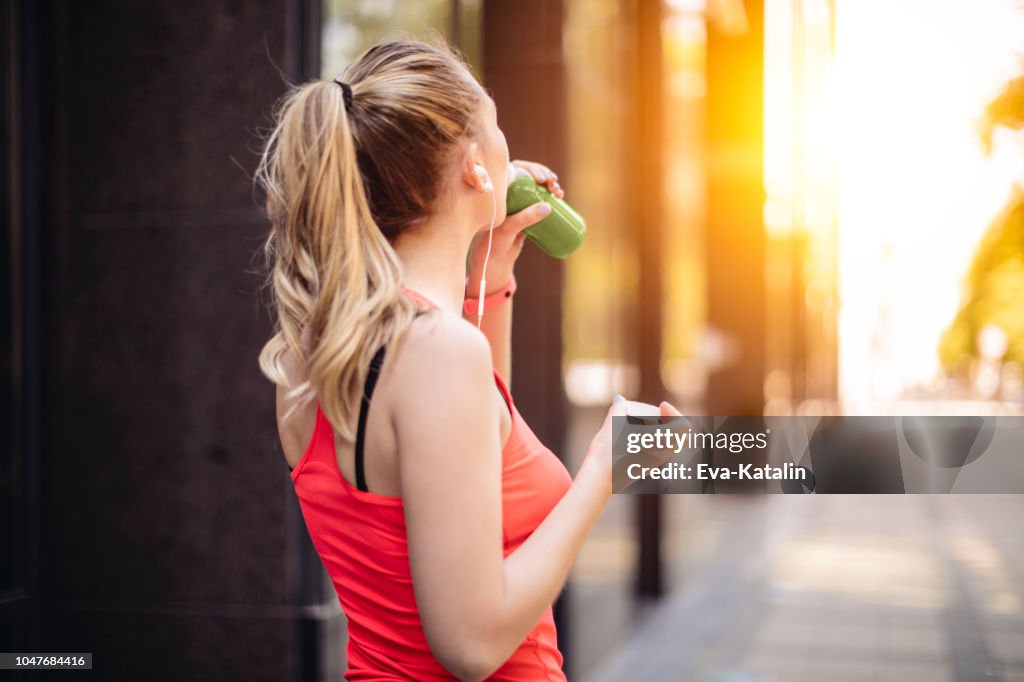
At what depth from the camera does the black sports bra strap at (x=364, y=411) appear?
1.51 m

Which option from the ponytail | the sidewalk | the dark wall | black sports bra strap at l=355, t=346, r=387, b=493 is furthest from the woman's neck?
the sidewalk

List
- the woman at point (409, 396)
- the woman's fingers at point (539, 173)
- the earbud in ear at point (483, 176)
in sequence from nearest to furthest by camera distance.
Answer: the woman at point (409, 396) → the earbud in ear at point (483, 176) → the woman's fingers at point (539, 173)

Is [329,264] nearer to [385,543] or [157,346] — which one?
[385,543]

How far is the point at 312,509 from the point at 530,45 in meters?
3.89

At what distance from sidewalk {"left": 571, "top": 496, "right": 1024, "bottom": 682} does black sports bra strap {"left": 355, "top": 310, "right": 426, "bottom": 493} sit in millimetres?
4005

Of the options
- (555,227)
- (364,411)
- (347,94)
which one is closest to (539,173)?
(555,227)

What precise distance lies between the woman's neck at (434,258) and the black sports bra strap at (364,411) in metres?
0.22

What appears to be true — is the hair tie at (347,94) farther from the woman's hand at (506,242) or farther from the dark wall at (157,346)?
the dark wall at (157,346)

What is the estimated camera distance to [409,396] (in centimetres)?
147

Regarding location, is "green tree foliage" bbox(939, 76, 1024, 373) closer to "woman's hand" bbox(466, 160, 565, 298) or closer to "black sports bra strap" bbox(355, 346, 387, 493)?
"woman's hand" bbox(466, 160, 565, 298)

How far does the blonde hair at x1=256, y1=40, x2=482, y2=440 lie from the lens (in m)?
1.54

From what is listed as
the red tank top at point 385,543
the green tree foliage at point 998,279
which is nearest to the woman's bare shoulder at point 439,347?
the red tank top at point 385,543

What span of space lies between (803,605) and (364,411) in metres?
6.54

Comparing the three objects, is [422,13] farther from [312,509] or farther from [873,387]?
[873,387]
